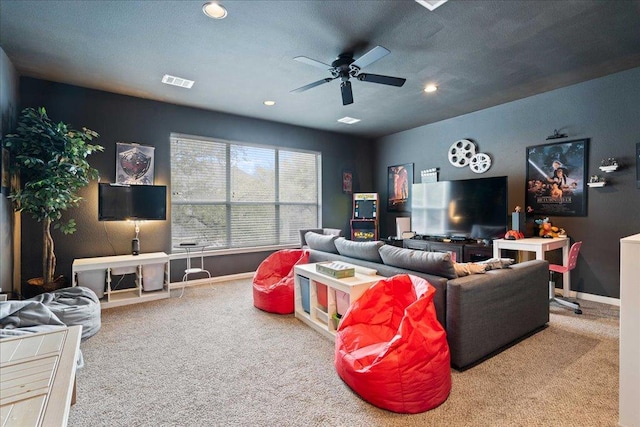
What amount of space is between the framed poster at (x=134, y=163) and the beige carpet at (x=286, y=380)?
2.16 m

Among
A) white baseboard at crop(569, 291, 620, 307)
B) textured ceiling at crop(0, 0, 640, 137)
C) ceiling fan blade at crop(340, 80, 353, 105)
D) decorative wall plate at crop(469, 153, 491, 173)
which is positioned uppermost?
textured ceiling at crop(0, 0, 640, 137)

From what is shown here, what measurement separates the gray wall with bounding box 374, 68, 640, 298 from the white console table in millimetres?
4573

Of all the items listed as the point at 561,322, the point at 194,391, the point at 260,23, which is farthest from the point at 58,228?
the point at 561,322

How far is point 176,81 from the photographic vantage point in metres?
3.83

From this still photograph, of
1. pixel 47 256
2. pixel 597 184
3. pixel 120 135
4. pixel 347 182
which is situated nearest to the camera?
pixel 47 256

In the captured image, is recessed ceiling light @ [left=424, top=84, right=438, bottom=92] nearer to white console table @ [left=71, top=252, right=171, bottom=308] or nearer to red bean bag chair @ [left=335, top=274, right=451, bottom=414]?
red bean bag chair @ [left=335, top=274, right=451, bottom=414]

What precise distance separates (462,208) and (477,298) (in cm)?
294

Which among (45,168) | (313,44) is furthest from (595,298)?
(45,168)

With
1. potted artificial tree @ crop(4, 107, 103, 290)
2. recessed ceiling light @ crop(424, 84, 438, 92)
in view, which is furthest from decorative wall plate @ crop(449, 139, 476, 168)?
potted artificial tree @ crop(4, 107, 103, 290)

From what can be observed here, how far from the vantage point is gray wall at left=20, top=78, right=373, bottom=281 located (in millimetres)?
3850

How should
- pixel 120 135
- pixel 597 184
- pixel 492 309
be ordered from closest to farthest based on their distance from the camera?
pixel 492 309 < pixel 597 184 < pixel 120 135

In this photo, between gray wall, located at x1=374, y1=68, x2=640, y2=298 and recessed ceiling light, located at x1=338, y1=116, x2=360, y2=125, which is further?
recessed ceiling light, located at x1=338, y1=116, x2=360, y2=125

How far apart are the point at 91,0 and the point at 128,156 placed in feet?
7.85

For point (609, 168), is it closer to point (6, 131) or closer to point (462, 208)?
point (462, 208)
